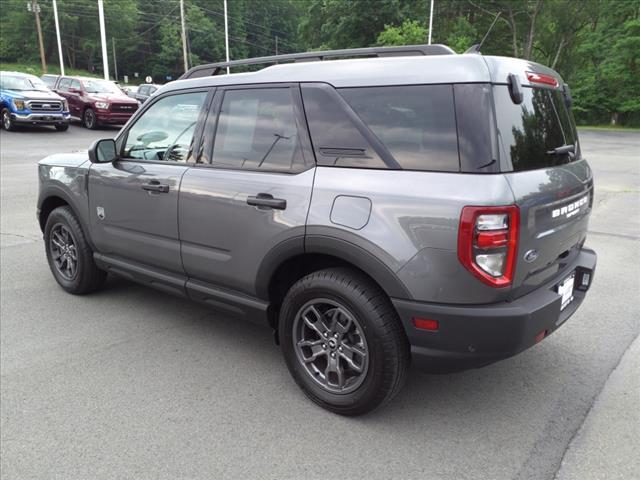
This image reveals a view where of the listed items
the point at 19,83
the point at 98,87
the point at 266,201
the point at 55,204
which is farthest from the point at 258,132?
the point at 98,87

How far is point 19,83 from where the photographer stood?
19.2m

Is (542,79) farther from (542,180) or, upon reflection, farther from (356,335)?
(356,335)

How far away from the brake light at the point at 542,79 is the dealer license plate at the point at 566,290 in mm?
1103

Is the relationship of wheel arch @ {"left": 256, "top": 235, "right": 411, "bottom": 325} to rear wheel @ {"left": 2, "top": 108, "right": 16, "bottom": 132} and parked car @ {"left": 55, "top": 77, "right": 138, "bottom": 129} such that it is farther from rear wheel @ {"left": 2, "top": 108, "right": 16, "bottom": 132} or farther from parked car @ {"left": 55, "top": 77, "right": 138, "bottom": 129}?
rear wheel @ {"left": 2, "top": 108, "right": 16, "bottom": 132}

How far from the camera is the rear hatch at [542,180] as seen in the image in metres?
2.50

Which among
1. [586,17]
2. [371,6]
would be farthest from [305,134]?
[371,6]

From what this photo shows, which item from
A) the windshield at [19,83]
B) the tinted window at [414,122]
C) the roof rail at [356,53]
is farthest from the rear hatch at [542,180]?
the windshield at [19,83]

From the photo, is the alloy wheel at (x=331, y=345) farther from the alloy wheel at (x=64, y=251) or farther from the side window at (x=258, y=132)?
the alloy wheel at (x=64, y=251)

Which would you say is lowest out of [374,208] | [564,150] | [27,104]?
[27,104]

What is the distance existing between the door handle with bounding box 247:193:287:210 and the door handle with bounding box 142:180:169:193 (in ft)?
2.72

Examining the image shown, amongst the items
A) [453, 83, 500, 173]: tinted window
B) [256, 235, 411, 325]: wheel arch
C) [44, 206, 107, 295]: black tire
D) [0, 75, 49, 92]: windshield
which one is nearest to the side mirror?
[44, 206, 107, 295]: black tire

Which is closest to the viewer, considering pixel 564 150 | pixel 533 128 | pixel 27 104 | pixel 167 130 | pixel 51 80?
pixel 533 128

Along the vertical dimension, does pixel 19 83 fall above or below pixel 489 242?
above

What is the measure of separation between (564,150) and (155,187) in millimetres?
2640
